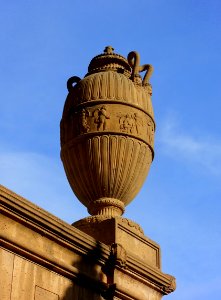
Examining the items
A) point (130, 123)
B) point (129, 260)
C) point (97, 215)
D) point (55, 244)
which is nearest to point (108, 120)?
point (130, 123)

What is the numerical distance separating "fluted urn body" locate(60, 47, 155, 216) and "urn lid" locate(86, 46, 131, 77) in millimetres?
200

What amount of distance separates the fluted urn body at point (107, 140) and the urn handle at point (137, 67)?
225 mm

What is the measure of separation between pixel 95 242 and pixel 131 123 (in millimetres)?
1993

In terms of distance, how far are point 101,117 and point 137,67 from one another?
1.23m

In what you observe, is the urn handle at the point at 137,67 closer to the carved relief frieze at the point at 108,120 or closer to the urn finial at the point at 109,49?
the urn finial at the point at 109,49

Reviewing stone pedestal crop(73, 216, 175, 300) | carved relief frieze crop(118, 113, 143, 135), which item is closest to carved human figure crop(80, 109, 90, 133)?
carved relief frieze crop(118, 113, 143, 135)

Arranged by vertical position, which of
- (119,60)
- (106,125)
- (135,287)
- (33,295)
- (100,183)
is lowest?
(33,295)

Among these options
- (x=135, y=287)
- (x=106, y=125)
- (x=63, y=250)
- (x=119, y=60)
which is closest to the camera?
(x=63, y=250)

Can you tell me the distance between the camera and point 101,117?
9.50m

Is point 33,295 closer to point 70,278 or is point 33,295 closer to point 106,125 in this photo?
point 70,278

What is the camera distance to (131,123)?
9.57m

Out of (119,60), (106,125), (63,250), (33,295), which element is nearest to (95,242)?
(63,250)

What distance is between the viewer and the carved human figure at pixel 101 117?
948 cm

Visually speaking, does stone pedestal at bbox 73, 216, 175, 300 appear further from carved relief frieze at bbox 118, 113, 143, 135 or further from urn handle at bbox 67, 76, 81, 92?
urn handle at bbox 67, 76, 81, 92
